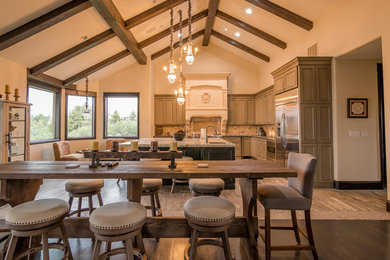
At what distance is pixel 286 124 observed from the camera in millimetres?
4566

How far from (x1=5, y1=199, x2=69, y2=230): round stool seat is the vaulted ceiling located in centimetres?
314

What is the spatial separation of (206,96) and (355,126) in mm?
4786

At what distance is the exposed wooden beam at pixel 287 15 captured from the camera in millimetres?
4742

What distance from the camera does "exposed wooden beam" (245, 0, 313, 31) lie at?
474cm

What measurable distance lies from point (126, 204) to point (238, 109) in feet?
22.9

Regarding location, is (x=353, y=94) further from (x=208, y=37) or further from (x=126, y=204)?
(x=208, y=37)

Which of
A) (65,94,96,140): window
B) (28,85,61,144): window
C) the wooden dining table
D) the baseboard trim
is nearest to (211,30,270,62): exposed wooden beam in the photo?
the baseboard trim

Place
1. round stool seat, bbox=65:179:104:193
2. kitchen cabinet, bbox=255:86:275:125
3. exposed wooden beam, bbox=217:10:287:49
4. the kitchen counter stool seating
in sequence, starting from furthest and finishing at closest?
kitchen cabinet, bbox=255:86:275:125 < exposed wooden beam, bbox=217:10:287:49 < round stool seat, bbox=65:179:104:193 < the kitchen counter stool seating

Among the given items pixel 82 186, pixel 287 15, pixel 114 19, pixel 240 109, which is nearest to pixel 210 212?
pixel 82 186

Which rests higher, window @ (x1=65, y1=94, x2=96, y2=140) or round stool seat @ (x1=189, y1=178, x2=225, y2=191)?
window @ (x1=65, y1=94, x2=96, y2=140)

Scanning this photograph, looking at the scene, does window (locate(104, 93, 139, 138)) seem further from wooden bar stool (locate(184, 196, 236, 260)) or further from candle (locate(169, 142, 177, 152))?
wooden bar stool (locate(184, 196, 236, 260))

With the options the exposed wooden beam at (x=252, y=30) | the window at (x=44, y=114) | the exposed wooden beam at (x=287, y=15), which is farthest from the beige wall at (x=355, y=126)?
the window at (x=44, y=114)

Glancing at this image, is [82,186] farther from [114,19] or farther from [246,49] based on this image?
[246,49]

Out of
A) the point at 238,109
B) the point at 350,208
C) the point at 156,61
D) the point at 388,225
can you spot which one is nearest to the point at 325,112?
the point at 350,208
